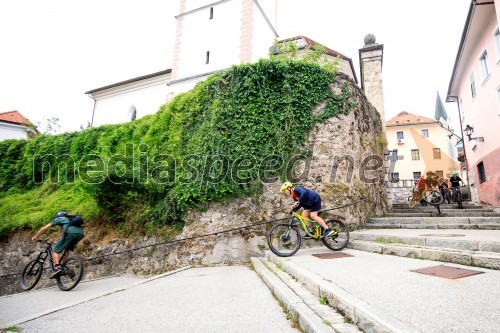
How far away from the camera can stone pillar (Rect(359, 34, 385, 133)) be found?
15406 millimetres

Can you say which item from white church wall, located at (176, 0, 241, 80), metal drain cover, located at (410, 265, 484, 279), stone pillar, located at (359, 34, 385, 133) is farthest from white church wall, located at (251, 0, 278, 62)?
metal drain cover, located at (410, 265, 484, 279)

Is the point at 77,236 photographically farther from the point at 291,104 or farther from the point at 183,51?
the point at 183,51

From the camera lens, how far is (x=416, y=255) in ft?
17.2

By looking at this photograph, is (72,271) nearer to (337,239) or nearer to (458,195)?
(337,239)

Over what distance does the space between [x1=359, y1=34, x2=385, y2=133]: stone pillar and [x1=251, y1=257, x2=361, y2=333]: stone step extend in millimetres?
13381

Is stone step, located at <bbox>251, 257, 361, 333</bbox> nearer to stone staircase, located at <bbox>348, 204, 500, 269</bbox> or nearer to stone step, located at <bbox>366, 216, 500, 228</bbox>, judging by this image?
stone staircase, located at <bbox>348, 204, 500, 269</bbox>

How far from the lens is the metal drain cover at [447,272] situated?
376 centimetres

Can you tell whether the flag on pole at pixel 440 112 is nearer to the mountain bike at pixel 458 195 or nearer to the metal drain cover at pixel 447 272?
the mountain bike at pixel 458 195

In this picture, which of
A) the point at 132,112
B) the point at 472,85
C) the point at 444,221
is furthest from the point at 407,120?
the point at 444,221

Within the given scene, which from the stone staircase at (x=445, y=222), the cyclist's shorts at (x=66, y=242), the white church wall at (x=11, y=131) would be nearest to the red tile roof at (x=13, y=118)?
the white church wall at (x=11, y=131)

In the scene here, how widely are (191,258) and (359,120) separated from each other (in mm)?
7675

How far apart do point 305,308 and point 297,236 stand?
3.97m

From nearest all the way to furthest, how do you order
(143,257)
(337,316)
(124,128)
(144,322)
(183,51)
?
(337,316) < (144,322) < (143,257) < (124,128) < (183,51)

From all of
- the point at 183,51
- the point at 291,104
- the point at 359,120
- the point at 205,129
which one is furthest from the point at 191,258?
the point at 183,51
